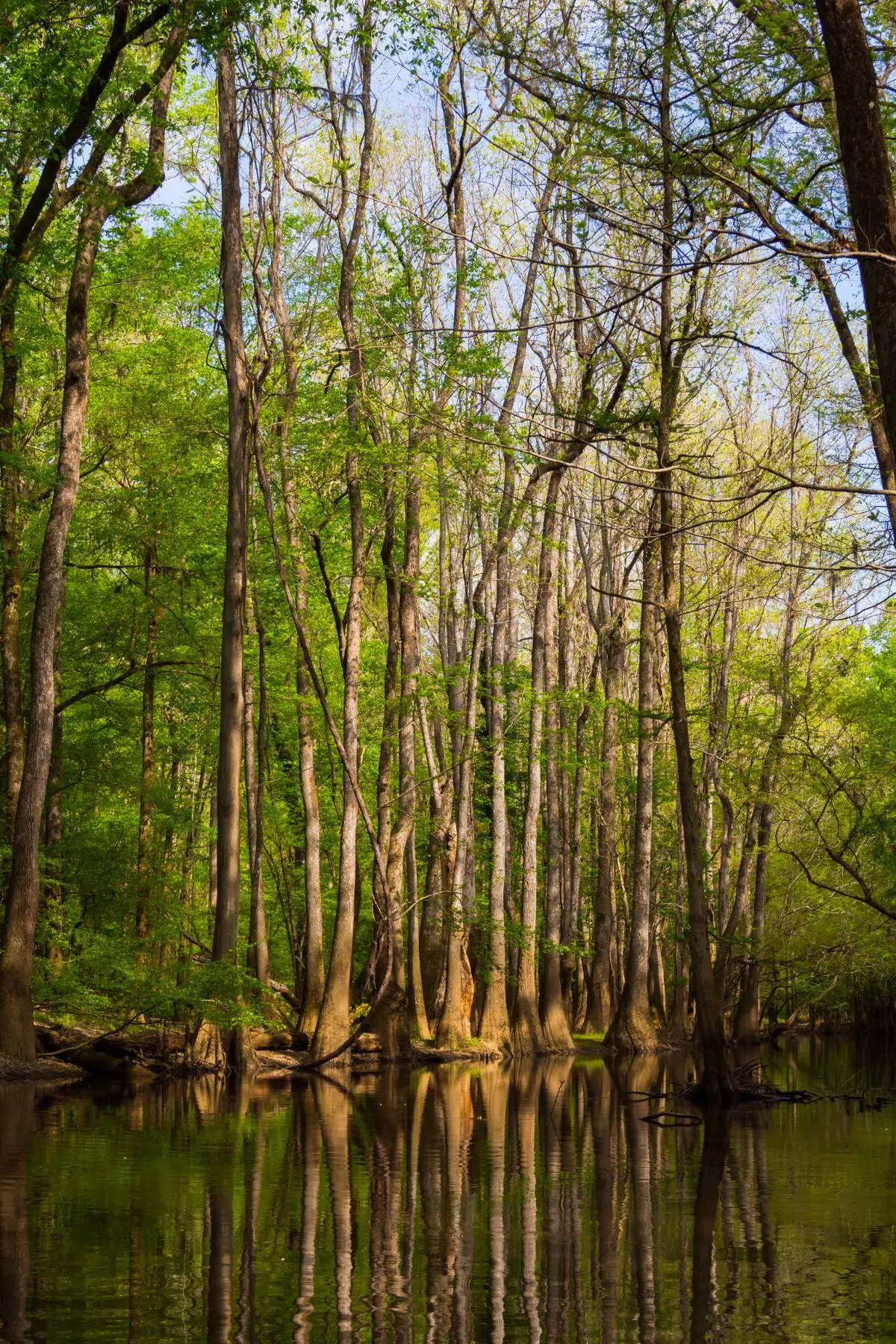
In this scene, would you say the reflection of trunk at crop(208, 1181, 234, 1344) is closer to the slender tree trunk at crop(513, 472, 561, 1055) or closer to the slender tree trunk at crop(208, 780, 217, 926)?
the slender tree trunk at crop(513, 472, 561, 1055)

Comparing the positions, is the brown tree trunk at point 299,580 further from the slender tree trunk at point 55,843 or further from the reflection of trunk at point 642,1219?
the reflection of trunk at point 642,1219

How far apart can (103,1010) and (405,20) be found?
46.9 feet

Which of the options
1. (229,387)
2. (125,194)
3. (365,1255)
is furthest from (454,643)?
(365,1255)

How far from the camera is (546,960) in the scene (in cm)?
2817

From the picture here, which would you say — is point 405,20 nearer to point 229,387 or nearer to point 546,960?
point 229,387

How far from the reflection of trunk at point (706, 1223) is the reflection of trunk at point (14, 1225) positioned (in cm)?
244

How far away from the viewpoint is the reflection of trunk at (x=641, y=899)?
2555 cm

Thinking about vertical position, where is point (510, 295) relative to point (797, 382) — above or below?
above

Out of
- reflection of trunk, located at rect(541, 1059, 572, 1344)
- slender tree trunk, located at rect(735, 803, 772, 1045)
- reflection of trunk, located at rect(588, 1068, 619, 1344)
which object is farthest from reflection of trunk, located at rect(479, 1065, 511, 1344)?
slender tree trunk, located at rect(735, 803, 772, 1045)

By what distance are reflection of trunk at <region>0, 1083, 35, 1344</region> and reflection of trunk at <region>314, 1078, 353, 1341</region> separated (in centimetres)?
117

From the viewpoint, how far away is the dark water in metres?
5.14

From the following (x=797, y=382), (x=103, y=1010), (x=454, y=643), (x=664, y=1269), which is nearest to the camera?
(x=664, y=1269)

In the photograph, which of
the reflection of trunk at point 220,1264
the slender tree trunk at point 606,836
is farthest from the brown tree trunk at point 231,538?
the slender tree trunk at point 606,836

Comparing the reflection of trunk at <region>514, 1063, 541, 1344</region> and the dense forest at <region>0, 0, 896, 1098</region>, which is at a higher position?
the dense forest at <region>0, 0, 896, 1098</region>
